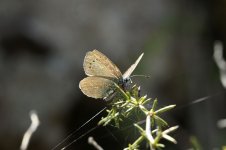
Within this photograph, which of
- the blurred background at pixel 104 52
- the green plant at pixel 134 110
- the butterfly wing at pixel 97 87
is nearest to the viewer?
the green plant at pixel 134 110

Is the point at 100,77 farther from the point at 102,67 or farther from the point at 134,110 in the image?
the point at 134,110

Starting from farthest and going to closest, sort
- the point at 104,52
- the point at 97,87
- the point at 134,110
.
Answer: the point at 104,52
the point at 97,87
the point at 134,110

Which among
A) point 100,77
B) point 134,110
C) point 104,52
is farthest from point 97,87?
point 104,52

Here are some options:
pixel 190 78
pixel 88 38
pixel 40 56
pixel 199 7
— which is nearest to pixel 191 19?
pixel 199 7

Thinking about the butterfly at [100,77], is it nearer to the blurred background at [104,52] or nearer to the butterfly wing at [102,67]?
the butterfly wing at [102,67]

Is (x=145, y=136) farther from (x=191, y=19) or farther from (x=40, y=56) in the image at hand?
(x=191, y=19)

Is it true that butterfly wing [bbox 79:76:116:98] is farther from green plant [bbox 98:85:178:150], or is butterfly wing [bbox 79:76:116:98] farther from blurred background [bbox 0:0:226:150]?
blurred background [bbox 0:0:226:150]

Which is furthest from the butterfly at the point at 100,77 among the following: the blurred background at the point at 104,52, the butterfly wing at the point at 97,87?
the blurred background at the point at 104,52
